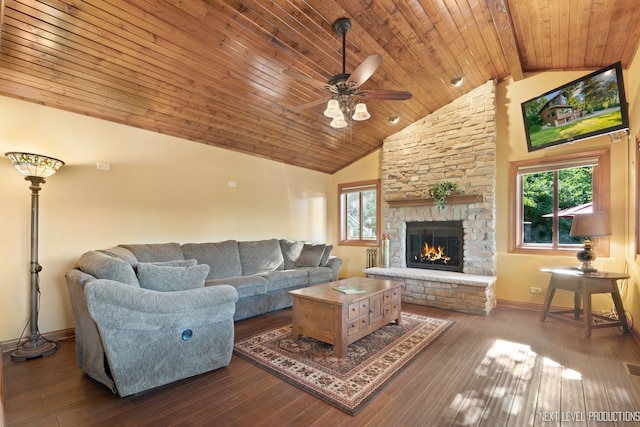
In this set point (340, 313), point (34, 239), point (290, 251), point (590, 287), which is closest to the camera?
point (340, 313)

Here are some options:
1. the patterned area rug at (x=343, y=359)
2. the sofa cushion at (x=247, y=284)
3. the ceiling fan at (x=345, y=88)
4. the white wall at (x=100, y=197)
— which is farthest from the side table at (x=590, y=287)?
the white wall at (x=100, y=197)

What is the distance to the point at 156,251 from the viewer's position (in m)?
3.83

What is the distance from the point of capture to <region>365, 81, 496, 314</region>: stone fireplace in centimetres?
449

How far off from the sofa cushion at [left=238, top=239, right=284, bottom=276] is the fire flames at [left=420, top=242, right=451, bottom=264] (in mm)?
2593

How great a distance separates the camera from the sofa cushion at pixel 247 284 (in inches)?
151

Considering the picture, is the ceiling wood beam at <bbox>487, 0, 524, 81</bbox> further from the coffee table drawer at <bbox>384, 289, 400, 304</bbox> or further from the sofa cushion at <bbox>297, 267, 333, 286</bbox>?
Answer: the sofa cushion at <bbox>297, 267, 333, 286</bbox>

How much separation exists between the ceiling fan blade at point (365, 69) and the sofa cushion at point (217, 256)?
313 cm

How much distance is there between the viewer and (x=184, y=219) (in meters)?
4.47

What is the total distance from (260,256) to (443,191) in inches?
129

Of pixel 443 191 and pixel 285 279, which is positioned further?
pixel 443 191

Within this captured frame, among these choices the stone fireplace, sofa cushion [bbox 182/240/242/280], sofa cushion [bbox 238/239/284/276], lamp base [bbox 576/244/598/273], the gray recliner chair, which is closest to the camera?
the gray recliner chair

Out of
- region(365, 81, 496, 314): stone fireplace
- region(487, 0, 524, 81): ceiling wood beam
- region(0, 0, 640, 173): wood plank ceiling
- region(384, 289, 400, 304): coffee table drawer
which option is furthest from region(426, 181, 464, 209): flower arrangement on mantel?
region(384, 289, 400, 304): coffee table drawer

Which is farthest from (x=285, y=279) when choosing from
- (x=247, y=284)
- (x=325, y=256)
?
(x=325, y=256)

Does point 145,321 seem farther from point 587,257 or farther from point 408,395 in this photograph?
point 587,257
